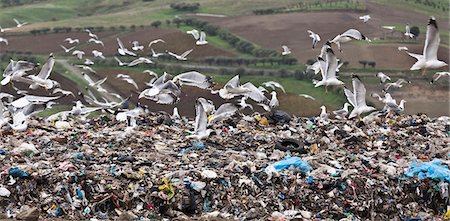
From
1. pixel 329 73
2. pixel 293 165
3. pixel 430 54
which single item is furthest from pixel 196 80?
pixel 430 54

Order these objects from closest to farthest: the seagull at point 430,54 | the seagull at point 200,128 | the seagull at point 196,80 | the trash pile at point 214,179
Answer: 1. the trash pile at point 214,179
2. the seagull at point 430,54
3. the seagull at point 200,128
4. the seagull at point 196,80

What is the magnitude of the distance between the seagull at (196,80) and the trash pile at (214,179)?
857 mm

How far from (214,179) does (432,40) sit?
3.31 metres

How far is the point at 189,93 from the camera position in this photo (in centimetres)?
2206

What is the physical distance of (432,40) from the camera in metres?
9.33

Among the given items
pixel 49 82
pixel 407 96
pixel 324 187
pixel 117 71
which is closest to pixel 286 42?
pixel 117 71

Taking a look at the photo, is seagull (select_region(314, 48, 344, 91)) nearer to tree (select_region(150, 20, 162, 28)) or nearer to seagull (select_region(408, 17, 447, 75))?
seagull (select_region(408, 17, 447, 75))

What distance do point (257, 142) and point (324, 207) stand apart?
2.62m

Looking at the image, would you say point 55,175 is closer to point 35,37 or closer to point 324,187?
point 324,187

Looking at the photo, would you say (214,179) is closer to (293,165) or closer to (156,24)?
(293,165)

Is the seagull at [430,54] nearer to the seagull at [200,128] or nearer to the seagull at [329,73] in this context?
the seagull at [329,73]

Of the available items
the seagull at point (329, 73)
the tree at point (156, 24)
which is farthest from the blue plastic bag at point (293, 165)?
the tree at point (156, 24)

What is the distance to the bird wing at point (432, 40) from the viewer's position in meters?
8.84

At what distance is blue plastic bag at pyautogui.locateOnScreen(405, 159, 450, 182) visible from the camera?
27.8ft
